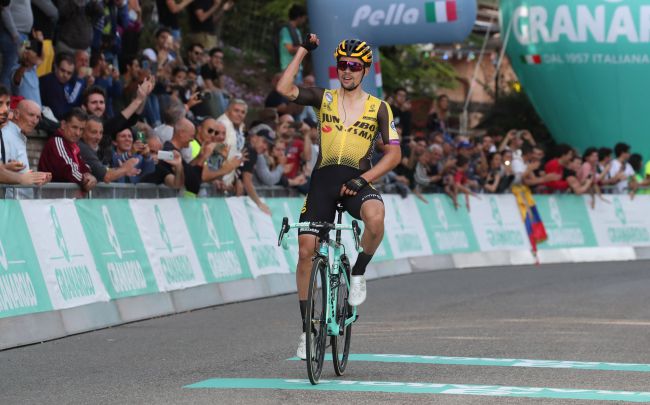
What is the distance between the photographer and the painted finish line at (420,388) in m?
9.02

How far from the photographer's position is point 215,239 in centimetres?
1659

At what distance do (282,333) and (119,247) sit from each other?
6.89 feet

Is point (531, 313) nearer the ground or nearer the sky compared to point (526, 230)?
nearer the sky

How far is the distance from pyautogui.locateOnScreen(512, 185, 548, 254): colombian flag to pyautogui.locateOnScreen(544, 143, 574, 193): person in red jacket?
1143mm

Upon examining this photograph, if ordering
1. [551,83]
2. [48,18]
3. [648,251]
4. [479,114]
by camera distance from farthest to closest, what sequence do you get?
[479,114] → [551,83] → [648,251] → [48,18]

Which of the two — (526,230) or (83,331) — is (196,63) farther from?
(83,331)

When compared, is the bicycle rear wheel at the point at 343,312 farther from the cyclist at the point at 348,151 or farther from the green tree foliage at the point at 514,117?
the green tree foliage at the point at 514,117

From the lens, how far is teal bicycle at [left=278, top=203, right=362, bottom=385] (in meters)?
9.66

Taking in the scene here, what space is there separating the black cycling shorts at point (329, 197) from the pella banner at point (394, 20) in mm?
13013

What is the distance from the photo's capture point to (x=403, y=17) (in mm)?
23141

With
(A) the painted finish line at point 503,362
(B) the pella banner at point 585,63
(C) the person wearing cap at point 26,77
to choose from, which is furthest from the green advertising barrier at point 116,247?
(B) the pella banner at point 585,63

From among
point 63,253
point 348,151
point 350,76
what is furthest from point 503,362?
point 63,253

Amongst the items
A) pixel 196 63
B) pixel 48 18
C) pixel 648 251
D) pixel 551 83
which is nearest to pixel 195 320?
pixel 48 18

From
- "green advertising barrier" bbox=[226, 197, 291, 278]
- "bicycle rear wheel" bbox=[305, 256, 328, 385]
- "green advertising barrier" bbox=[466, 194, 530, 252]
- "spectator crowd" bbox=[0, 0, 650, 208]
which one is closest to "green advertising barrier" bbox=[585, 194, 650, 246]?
"spectator crowd" bbox=[0, 0, 650, 208]
